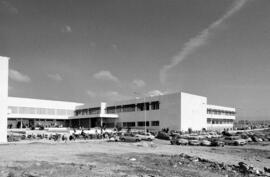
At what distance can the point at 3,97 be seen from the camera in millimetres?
43438

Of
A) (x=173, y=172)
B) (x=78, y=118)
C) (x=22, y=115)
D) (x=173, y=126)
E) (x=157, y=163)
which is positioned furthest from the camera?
(x=78, y=118)

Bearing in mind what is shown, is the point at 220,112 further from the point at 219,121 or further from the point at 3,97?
the point at 3,97

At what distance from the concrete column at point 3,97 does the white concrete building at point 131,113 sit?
1914 centimetres

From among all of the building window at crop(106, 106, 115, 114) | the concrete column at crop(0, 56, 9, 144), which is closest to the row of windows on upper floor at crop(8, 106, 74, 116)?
the building window at crop(106, 106, 115, 114)

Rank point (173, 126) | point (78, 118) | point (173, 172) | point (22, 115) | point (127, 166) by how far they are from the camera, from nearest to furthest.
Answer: point (173, 172), point (127, 166), point (173, 126), point (22, 115), point (78, 118)

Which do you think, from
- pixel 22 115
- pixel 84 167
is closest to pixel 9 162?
pixel 84 167

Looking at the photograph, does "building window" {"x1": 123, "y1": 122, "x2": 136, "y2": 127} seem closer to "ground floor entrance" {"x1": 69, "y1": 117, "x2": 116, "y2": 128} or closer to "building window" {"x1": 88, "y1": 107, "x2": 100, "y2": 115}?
"ground floor entrance" {"x1": 69, "y1": 117, "x2": 116, "y2": 128}

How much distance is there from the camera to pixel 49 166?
66.3 feet

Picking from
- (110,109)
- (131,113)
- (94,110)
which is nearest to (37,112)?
(94,110)

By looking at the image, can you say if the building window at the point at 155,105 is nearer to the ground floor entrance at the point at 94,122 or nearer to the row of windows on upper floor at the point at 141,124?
the row of windows on upper floor at the point at 141,124

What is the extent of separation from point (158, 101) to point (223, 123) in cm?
4079

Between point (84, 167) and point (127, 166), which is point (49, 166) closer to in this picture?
point (84, 167)

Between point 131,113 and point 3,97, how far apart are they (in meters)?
47.9

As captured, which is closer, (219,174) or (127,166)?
(219,174)
